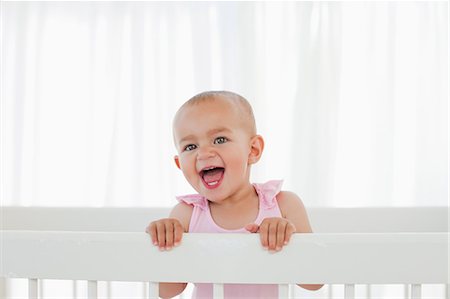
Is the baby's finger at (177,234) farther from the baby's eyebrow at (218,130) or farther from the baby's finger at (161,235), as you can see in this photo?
the baby's eyebrow at (218,130)

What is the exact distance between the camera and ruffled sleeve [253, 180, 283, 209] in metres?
1.22

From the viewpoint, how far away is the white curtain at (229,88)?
7.11 feet

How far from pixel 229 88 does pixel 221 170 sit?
1108 mm

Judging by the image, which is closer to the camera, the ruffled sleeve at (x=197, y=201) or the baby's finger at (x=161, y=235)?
the baby's finger at (x=161, y=235)

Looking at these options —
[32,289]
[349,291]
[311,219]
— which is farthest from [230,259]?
[311,219]

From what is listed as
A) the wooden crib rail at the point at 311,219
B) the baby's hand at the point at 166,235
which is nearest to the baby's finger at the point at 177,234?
the baby's hand at the point at 166,235

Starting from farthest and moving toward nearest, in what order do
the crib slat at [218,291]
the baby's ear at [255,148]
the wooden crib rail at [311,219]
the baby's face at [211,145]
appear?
the wooden crib rail at [311,219] < the baby's ear at [255,148] < the baby's face at [211,145] < the crib slat at [218,291]

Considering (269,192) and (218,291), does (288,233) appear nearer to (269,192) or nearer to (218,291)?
(218,291)

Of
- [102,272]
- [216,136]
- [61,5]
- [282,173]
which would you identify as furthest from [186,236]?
[61,5]

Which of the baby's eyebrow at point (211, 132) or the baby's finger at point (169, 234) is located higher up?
the baby's eyebrow at point (211, 132)

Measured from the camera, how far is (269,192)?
1.24 m

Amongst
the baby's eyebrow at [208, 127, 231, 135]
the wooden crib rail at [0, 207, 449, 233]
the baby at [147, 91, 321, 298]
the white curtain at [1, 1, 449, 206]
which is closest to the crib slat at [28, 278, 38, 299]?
the baby at [147, 91, 321, 298]

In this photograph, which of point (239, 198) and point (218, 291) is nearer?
point (218, 291)

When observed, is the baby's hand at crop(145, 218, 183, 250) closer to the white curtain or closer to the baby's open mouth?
the baby's open mouth
